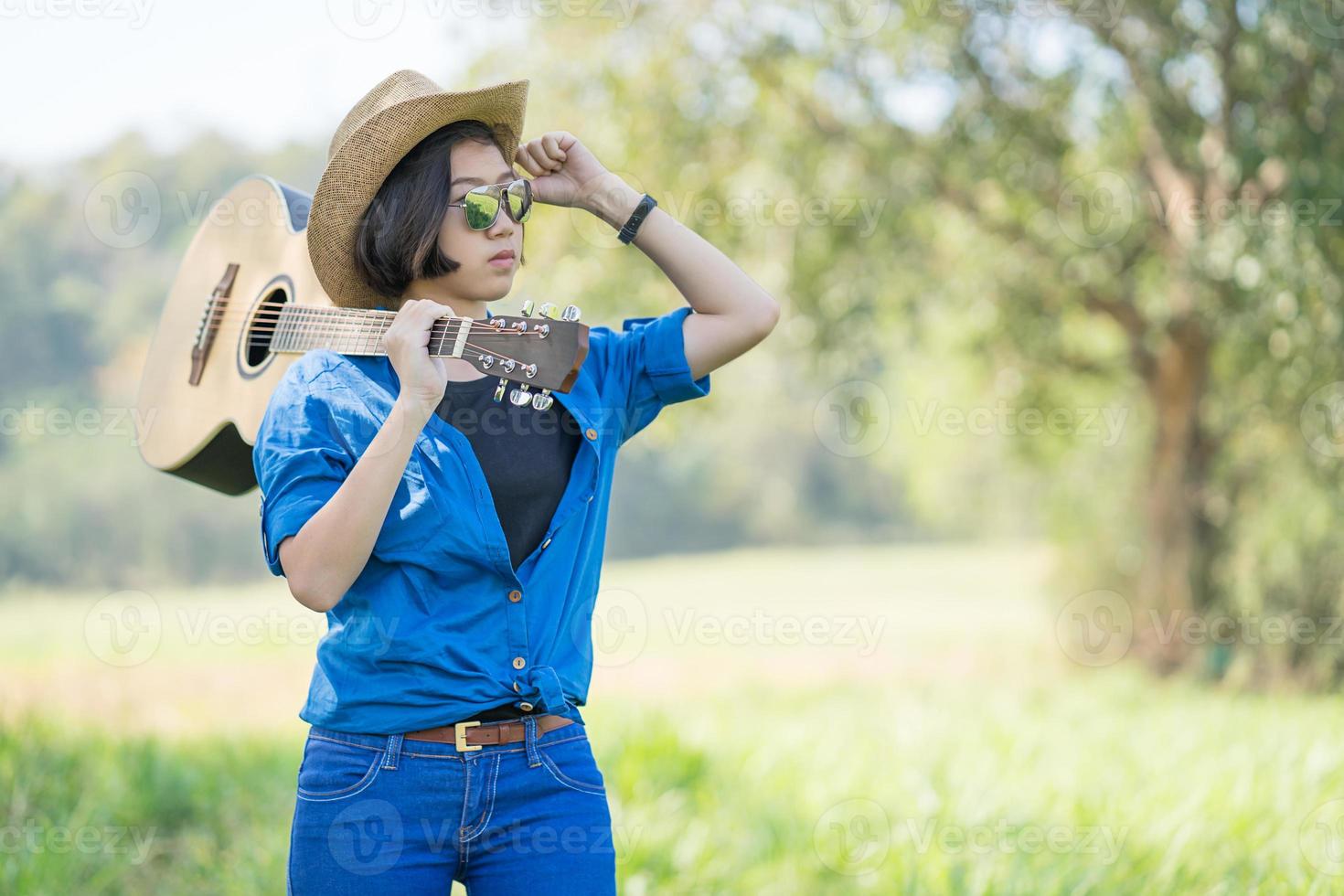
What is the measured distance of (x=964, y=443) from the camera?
596 inches

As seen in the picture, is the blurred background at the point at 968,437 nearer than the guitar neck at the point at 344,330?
No

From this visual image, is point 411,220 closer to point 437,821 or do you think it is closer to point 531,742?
point 531,742

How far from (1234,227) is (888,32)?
2.65 meters

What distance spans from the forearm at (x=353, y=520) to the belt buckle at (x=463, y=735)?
319mm

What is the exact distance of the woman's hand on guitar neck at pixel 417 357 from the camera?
1.98 metres

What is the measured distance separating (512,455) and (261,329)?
108cm

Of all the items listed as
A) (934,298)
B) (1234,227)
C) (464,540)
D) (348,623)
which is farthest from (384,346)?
(934,298)

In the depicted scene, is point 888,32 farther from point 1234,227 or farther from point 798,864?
point 798,864

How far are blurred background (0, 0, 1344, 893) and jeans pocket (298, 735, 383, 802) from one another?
7.84ft
